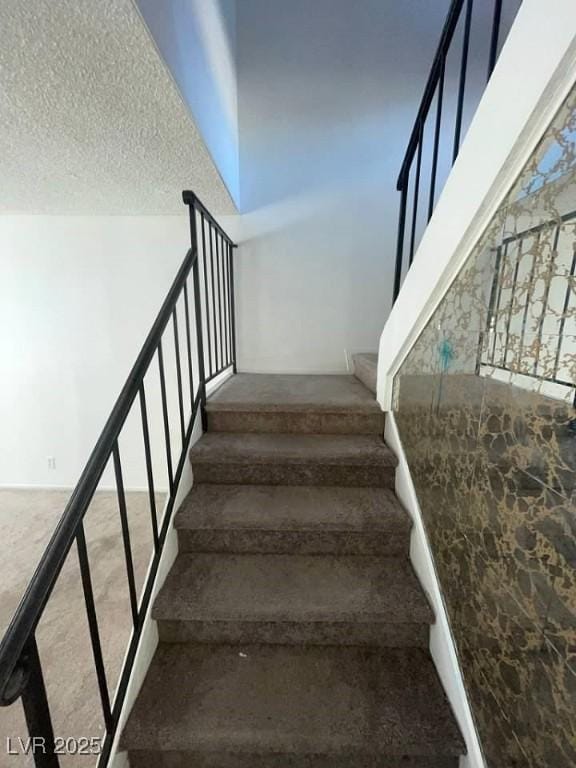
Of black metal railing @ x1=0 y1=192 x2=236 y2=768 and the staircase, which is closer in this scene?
black metal railing @ x1=0 y1=192 x2=236 y2=768

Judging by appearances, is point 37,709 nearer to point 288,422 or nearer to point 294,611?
point 294,611

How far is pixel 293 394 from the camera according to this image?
1.92 meters

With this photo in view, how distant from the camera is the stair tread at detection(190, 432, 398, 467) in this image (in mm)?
1477

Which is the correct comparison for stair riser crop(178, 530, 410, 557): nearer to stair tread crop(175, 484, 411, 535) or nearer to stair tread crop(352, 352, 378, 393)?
stair tread crop(175, 484, 411, 535)

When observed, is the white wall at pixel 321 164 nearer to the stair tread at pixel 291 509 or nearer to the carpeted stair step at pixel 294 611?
the stair tread at pixel 291 509

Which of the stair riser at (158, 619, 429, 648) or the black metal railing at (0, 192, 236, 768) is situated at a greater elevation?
the black metal railing at (0, 192, 236, 768)

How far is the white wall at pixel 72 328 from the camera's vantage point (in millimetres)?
2588

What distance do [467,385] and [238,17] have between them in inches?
121

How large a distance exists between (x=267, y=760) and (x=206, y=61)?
2.68 m

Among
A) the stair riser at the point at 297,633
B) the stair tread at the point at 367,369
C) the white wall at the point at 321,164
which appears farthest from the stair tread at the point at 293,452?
the white wall at the point at 321,164

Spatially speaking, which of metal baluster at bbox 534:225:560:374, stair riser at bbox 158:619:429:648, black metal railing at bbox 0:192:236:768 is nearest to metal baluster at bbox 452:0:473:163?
metal baluster at bbox 534:225:560:374

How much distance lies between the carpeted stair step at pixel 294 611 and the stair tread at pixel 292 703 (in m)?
0.04

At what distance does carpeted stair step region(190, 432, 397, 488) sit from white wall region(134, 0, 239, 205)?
144 cm

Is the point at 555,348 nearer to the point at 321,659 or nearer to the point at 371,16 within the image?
the point at 321,659
